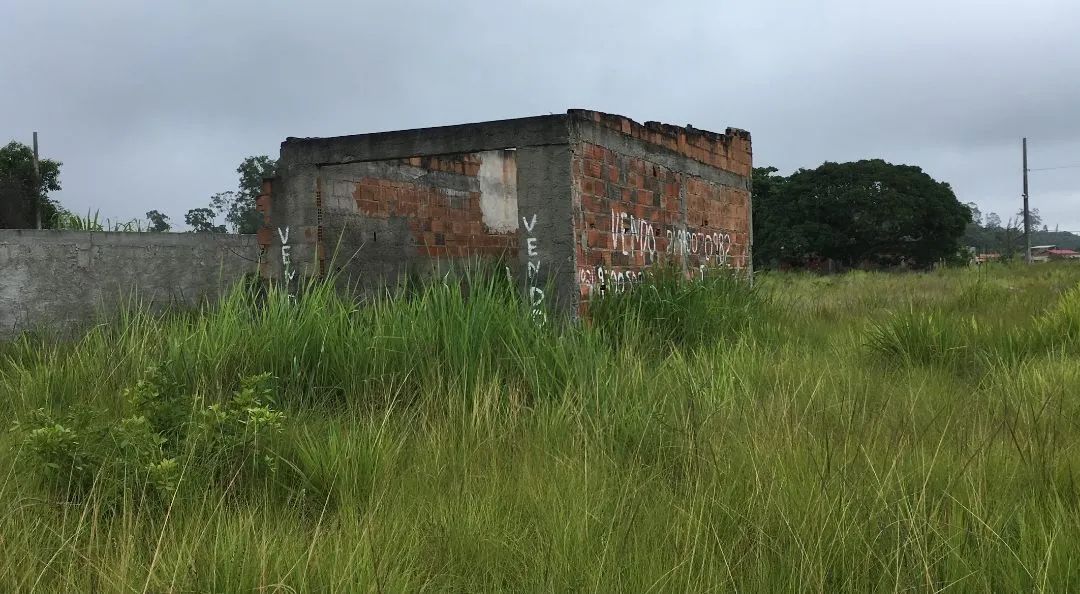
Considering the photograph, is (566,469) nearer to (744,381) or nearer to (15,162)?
(744,381)

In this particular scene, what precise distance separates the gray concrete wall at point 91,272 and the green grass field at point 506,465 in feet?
12.1

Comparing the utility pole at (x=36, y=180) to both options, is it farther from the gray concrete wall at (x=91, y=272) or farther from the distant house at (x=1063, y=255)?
the distant house at (x=1063, y=255)

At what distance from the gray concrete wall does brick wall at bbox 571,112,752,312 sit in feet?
10.9

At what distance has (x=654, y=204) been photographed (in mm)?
6422

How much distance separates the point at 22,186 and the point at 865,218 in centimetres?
3190

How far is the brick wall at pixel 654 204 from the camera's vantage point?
5.41 m

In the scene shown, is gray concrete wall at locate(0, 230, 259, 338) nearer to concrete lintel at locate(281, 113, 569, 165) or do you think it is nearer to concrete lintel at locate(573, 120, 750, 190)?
concrete lintel at locate(281, 113, 569, 165)

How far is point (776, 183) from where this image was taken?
39.3 meters

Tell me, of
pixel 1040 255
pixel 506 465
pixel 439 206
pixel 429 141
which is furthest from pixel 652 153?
pixel 1040 255

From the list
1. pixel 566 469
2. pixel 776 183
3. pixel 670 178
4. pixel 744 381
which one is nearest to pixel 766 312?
pixel 670 178

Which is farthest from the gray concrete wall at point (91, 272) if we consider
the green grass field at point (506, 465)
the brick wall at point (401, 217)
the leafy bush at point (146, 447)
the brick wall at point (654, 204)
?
the leafy bush at point (146, 447)

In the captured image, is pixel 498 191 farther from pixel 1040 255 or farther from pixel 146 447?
pixel 1040 255

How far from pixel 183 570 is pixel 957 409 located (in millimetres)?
2973

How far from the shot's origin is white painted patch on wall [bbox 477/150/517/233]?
8070 millimetres
